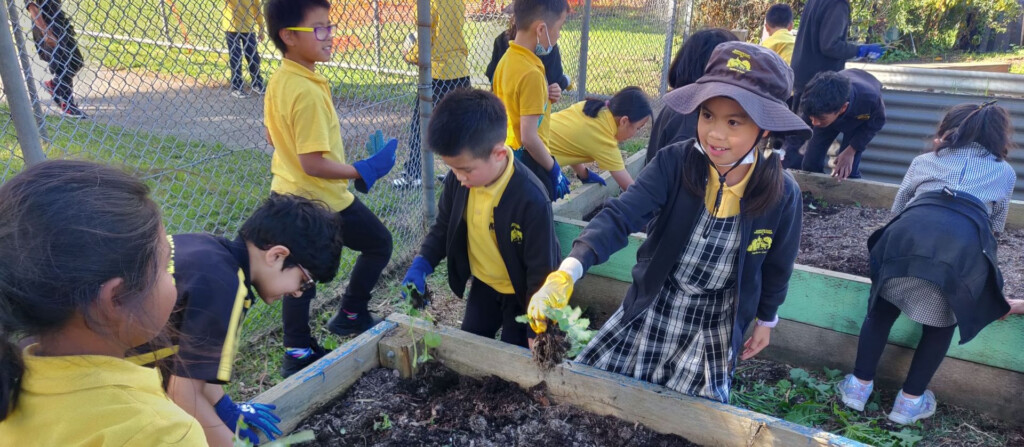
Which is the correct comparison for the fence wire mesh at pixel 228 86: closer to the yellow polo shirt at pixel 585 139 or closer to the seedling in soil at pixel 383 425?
the yellow polo shirt at pixel 585 139

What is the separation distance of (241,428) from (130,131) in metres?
5.07

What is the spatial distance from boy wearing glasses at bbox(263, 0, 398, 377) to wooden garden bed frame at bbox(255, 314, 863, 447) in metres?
0.54

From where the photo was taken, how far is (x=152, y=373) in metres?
1.20

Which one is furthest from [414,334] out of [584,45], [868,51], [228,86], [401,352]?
[228,86]

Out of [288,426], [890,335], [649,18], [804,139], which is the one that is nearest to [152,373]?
[288,426]

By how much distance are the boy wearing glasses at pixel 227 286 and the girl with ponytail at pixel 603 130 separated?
2385 mm

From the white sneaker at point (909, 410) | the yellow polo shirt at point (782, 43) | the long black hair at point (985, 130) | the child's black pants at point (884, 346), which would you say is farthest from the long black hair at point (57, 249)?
the yellow polo shirt at point (782, 43)

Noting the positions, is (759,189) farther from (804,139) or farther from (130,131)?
(130,131)

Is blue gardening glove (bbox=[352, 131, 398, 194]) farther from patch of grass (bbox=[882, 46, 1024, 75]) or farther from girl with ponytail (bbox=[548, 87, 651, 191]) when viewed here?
patch of grass (bbox=[882, 46, 1024, 75])

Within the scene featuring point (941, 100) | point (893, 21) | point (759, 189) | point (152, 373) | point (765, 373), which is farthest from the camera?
point (893, 21)

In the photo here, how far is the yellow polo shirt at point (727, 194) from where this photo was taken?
81.8 inches

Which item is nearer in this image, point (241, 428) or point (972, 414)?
point (241, 428)

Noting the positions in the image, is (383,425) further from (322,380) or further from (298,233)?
(298,233)

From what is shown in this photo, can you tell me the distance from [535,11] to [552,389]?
6.82ft
